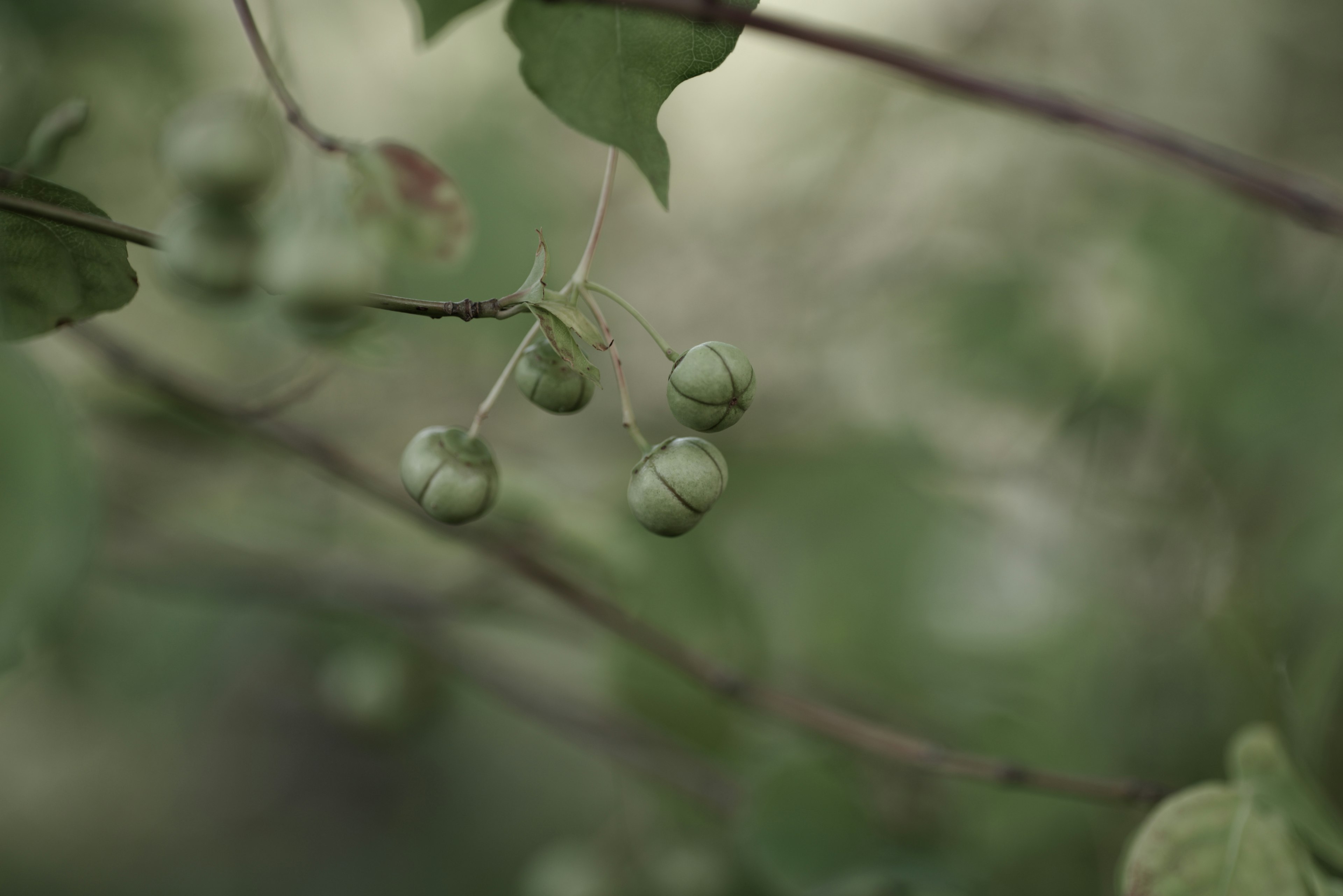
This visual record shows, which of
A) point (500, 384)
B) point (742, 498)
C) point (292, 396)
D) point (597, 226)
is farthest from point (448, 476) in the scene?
point (742, 498)

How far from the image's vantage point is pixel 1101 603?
1311 mm

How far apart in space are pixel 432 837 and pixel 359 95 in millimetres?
1604

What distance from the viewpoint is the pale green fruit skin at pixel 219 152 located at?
42 centimetres

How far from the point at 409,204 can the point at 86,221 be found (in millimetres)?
176

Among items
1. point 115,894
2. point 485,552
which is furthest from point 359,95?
point 115,894

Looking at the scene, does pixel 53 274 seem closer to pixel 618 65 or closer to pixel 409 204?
pixel 409 204

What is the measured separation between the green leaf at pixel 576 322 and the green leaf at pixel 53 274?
0.71 ft

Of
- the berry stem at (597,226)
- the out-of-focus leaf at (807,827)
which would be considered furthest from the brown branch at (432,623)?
the berry stem at (597,226)

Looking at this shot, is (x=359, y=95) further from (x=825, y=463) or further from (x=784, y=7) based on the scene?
(x=825, y=463)

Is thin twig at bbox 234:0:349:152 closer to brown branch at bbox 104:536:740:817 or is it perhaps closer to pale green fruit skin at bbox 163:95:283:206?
pale green fruit skin at bbox 163:95:283:206

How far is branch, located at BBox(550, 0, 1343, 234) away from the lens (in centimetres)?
41

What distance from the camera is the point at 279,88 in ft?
1.54

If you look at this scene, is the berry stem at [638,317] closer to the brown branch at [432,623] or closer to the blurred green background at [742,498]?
the blurred green background at [742,498]

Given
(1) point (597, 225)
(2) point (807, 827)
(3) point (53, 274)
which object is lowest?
(2) point (807, 827)
